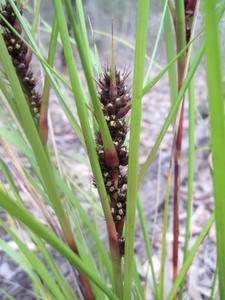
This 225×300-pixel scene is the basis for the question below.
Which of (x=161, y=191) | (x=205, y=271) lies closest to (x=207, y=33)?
(x=205, y=271)

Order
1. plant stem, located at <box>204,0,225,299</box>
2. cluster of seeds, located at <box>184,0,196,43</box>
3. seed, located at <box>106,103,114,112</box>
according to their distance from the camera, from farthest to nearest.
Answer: cluster of seeds, located at <box>184,0,196,43</box>
seed, located at <box>106,103,114,112</box>
plant stem, located at <box>204,0,225,299</box>

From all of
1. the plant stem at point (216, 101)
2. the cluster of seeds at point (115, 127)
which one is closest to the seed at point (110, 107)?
the cluster of seeds at point (115, 127)

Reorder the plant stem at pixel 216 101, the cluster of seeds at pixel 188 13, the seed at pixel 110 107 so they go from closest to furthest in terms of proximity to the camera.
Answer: the plant stem at pixel 216 101 → the seed at pixel 110 107 → the cluster of seeds at pixel 188 13

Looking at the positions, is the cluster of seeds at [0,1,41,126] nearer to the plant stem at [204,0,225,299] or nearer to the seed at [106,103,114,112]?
the seed at [106,103,114,112]

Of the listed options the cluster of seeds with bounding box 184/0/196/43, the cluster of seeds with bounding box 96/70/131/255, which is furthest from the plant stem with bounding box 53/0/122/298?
the cluster of seeds with bounding box 184/0/196/43

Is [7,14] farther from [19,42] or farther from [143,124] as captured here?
[143,124]

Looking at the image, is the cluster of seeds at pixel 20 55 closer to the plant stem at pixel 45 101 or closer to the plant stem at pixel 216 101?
the plant stem at pixel 45 101

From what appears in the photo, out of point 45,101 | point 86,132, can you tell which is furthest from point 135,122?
point 45,101

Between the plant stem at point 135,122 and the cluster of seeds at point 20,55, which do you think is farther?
the cluster of seeds at point 20,55
